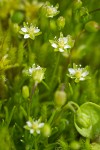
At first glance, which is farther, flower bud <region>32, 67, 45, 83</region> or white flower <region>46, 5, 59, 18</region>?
white flower <region>46, 5, 59, 18</region>

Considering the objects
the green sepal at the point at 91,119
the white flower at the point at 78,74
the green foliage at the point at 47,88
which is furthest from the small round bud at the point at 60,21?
the green sepal at the point at 91,119

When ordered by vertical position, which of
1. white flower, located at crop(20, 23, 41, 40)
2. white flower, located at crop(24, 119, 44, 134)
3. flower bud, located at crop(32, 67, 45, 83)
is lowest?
white flower, located at crop(24, 119, 44, 134)

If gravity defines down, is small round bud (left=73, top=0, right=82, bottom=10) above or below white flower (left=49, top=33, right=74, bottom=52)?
above

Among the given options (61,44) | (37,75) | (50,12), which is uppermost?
(50,12)

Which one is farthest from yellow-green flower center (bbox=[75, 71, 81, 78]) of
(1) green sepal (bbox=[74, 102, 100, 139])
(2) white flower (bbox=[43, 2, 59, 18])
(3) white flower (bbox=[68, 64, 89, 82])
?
(2) white flower (bbox=[43, 2, 59, 18])

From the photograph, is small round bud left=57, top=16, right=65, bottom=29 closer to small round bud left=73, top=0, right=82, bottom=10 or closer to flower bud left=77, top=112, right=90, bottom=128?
small round bud left=73, top=0, right=82, bottom=10

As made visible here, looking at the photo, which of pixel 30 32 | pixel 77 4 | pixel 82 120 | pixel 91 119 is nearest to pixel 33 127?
pixel 82 120

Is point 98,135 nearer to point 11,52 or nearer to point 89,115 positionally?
point 89,115

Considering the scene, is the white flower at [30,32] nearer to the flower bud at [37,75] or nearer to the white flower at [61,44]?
the white flower at [61,44]

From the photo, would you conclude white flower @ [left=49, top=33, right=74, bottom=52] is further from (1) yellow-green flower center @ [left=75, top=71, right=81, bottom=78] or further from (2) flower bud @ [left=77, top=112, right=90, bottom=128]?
(2) flower bud @ [left=77, top=112, right=90, bottom=128]

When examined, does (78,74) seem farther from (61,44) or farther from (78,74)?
(61,44)

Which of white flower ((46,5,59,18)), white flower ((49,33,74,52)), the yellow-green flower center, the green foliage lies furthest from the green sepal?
white flower ((46,5,59,18))
